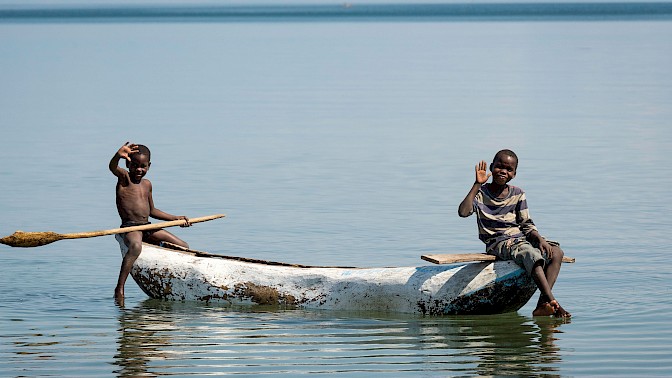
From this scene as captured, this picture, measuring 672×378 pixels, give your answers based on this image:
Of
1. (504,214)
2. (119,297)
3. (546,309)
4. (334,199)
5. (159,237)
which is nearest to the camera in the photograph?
(546,309)

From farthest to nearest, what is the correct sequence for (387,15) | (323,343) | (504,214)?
1. (387,15)
2. (504,214)
3. (323,343)

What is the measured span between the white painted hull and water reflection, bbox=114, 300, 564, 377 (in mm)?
93

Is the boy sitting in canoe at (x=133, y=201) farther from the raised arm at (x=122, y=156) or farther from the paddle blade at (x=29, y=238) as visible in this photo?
the paddle blade at (x=29, y=238)

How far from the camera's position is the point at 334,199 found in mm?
14297

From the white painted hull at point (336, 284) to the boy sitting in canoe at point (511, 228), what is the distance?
0.15 metres

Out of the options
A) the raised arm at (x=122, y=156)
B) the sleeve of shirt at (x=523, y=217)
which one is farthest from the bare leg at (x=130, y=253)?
the sleeve of shirt at (x=523, y=217)

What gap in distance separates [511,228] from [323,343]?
1.49 m

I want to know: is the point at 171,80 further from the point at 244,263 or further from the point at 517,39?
the point at 517,39

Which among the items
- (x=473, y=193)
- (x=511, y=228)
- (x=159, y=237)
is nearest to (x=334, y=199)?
(x=159, y=237)

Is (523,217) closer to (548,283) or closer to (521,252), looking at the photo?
(521,252)

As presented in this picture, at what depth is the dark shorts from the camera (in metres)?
8.57

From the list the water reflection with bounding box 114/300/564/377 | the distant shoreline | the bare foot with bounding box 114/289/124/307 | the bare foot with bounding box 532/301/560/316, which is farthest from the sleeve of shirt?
the distant shoreline

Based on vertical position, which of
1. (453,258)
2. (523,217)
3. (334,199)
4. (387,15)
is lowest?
Answer: (453,258)

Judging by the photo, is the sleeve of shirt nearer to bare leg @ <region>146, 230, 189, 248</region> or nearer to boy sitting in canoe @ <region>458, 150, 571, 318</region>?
boy sitting in canoe @ <region>458, 150, 571, 318</region>
